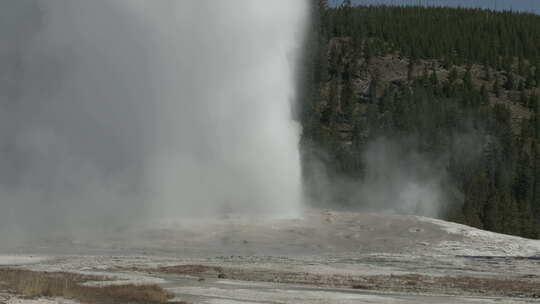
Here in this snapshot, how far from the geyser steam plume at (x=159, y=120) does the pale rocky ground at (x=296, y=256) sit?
3.57m

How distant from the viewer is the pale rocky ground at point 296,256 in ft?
79.9

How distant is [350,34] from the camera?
154125 mm

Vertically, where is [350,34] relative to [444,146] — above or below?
above

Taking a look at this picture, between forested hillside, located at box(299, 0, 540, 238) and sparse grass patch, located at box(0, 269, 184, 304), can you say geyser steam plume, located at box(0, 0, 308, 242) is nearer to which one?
sparse grass patch, located at box(0, 269, 184, 304)

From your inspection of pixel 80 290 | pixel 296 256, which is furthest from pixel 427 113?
pixel 80 290

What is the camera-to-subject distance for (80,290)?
21.4 m

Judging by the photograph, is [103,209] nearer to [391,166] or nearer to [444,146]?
[391,166]

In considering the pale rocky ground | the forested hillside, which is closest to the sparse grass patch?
the pale rocky ground

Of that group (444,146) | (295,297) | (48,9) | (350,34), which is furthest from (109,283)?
(350,34)

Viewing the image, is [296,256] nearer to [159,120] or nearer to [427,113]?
[159,120]

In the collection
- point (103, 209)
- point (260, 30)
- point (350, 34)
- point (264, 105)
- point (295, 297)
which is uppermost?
point (350, 34)

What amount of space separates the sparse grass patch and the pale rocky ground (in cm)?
77

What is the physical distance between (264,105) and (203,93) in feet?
10.1

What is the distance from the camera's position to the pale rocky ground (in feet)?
79.9
